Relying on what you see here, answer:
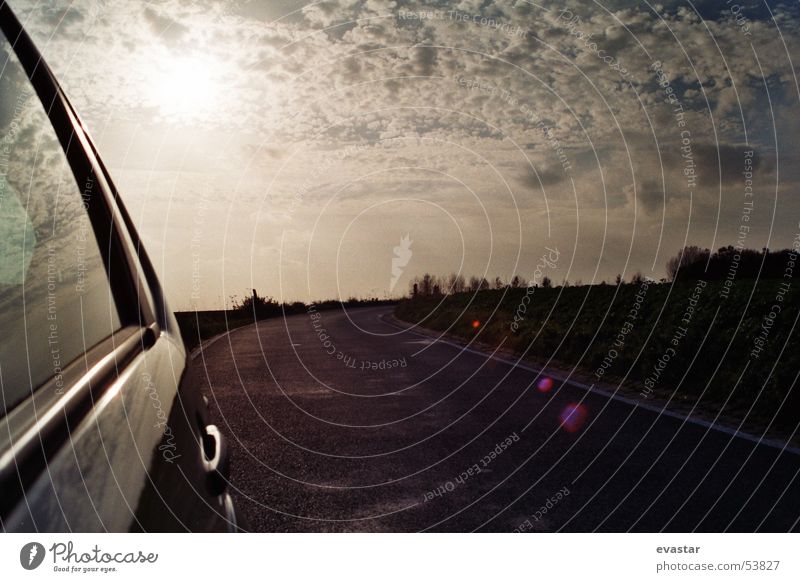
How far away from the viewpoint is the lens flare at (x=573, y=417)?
8.70m

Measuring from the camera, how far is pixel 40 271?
237cm

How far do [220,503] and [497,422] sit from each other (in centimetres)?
685

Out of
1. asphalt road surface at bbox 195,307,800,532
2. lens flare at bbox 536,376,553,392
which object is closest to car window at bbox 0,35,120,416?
asphalt road surface at bbox 195,307,800,532

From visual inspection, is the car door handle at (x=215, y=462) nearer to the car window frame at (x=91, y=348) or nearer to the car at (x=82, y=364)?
the car at (x=82, y=364)

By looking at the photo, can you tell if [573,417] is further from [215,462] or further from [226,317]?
[226,317]

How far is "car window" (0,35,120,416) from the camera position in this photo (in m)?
1.98

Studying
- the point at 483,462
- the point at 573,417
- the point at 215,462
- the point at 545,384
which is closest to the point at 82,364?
the point at 215,462

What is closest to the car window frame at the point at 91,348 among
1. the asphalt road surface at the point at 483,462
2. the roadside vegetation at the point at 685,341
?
the asphalt road surface at the point at 483,462

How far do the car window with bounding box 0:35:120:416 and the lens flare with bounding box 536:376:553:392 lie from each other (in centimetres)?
941

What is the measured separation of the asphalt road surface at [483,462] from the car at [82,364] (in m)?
2.54

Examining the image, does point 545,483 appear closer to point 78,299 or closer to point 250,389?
point 78,299

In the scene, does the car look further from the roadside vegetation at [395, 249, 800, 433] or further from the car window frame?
the roadside vegetation at [395, 249, 800, 433]

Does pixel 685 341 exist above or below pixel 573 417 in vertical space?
above

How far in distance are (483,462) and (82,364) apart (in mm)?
5204
